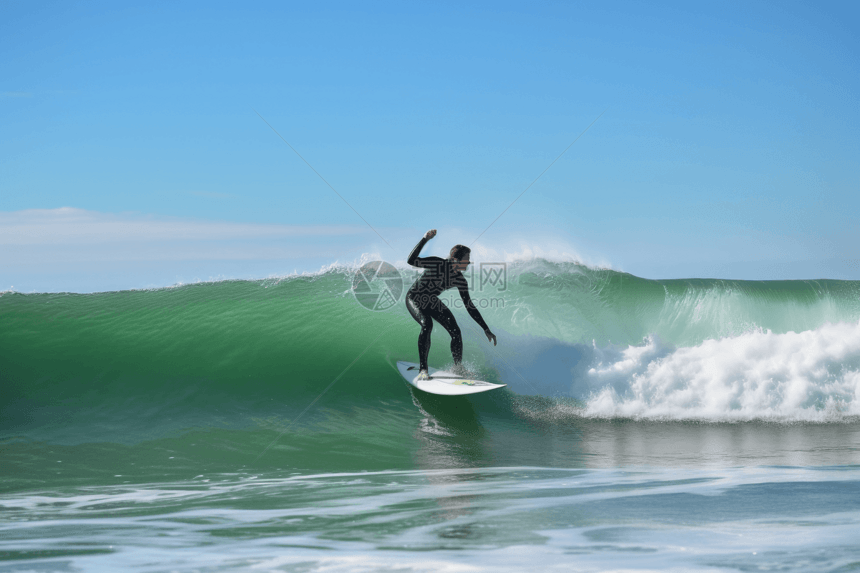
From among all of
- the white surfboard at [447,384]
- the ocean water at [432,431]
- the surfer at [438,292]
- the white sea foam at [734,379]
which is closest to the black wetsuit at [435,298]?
the surfer at [438,292]

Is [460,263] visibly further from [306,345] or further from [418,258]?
[306,345]

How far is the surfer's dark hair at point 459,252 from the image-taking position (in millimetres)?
6691

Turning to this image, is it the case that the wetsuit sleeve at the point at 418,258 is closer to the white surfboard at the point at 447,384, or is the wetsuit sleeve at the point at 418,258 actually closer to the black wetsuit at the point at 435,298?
the black wetsuit at the point at 435,298

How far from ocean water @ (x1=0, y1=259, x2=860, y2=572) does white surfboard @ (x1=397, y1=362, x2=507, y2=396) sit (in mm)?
219

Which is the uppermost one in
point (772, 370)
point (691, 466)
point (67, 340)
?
point (67, 340)

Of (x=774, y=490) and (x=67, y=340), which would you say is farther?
(x=67, y=340)

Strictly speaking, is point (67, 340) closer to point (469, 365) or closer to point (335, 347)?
point (335, 347)

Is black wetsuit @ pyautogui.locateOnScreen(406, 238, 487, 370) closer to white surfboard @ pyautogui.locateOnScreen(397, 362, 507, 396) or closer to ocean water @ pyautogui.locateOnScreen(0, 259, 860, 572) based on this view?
white surfboard @ pyautogui.locateOnScreen(397, 362, 507, 396)

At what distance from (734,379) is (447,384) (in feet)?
13.8

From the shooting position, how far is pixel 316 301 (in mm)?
11062

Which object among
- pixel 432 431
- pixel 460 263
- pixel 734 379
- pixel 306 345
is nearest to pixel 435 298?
pixel 460 263

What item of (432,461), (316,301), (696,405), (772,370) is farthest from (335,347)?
(772,370)

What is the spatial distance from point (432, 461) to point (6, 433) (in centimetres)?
486

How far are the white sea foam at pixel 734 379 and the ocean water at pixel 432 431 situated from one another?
0.12ft
